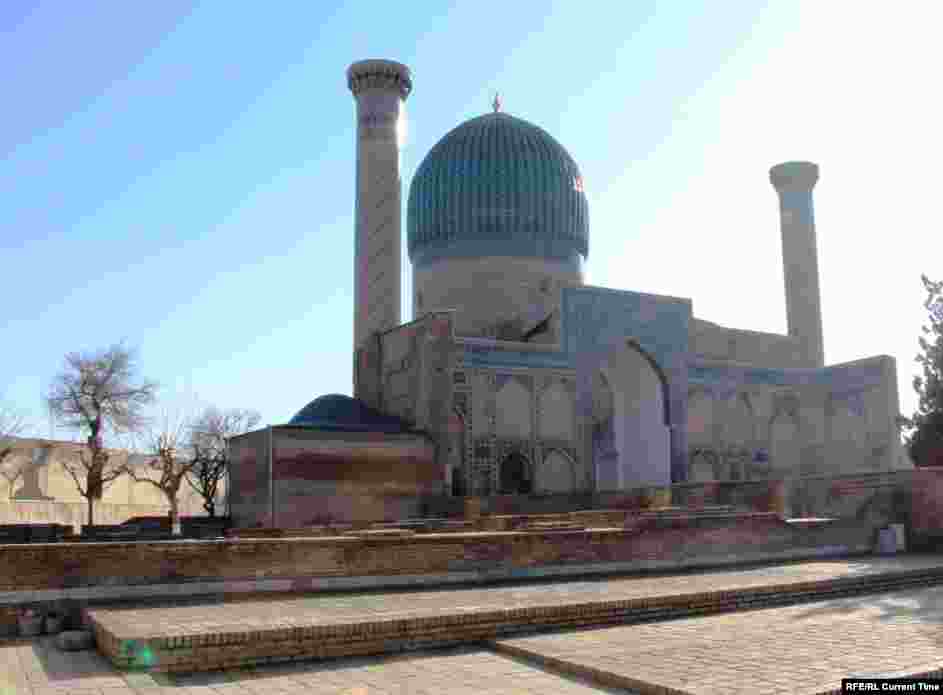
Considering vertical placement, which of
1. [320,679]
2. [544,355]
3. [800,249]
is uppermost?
[800,249]

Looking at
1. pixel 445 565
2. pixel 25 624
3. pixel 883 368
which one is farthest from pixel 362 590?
pixel 883 368

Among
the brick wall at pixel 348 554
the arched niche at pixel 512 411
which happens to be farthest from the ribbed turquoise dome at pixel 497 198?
the brick wall at pixel 348 554

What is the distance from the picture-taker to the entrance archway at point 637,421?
2152cm

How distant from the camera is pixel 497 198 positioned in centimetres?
2272

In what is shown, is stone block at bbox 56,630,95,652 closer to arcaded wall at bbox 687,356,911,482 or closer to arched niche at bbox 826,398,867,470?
arcaded wall at bbox 687,356,911,482

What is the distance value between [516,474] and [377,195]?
7.72 metres

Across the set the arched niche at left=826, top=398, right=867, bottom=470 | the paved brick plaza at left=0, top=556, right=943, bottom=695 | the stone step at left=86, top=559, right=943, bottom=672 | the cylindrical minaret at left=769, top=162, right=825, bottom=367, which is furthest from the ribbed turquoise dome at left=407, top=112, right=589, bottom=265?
the paved brick plaza at left=0, top=556, right=943, bottom=695

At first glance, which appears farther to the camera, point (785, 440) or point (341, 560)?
point (785, 440)

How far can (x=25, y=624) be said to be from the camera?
227 inches

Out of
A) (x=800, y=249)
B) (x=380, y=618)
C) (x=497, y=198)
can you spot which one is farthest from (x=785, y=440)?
(x=380, y=618)

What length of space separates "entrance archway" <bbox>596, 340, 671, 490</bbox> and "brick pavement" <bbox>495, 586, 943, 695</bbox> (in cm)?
1514

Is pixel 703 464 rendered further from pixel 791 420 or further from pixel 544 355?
pixel 544 355

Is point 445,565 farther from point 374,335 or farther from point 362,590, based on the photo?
point 374,335

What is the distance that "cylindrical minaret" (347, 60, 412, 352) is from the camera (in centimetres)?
2266
